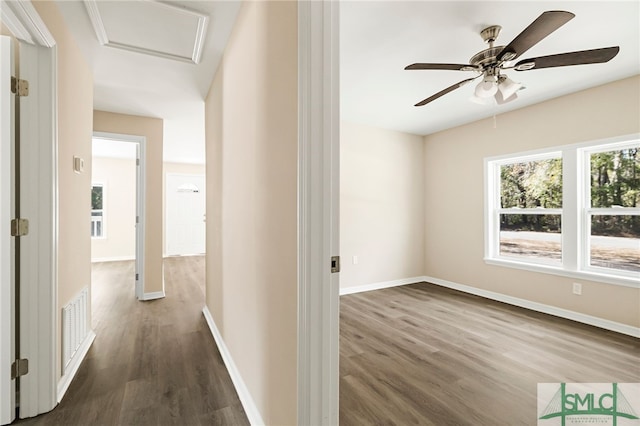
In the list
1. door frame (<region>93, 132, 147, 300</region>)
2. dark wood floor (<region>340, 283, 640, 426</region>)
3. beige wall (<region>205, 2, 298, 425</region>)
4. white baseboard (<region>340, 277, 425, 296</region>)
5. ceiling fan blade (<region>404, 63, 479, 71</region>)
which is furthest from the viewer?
white baseboard (<region>340, 277, 425, 296</region>)

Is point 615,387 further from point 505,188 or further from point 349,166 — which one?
point 349,166

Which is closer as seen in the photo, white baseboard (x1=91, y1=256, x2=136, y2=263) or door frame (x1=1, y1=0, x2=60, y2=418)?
door frame (x1=1, y1=0, x2=60, y2=418)

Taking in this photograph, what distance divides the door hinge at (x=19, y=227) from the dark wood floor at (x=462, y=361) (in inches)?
84.3

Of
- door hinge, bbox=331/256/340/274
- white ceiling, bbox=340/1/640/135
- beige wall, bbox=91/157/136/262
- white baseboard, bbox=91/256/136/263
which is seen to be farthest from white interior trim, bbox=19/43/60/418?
white baseboard, bbox=91/256/136/263

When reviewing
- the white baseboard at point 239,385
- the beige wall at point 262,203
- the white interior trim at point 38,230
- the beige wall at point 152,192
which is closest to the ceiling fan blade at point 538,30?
the beige wall at point 262,203

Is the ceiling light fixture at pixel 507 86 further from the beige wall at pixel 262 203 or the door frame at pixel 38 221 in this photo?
the door frame at pixel 38 221

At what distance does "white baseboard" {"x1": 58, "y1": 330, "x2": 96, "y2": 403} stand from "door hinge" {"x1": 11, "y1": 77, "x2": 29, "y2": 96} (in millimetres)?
1801

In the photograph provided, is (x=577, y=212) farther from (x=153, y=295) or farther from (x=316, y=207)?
(x=153, y=295)

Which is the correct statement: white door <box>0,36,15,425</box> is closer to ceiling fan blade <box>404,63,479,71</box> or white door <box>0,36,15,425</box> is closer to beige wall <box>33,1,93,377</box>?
beige wall <box>33,1,93,377</box>

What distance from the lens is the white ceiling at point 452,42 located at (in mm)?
1983

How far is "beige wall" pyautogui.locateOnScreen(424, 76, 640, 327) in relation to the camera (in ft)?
9.94

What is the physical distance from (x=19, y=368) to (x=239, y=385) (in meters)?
1.26

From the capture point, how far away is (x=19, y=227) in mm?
1674

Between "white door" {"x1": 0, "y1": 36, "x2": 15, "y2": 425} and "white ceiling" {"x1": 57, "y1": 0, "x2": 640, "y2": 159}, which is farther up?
"white ceiling" {"x1": 57, "y1": 0, "x2": 640, "y2": 159}
